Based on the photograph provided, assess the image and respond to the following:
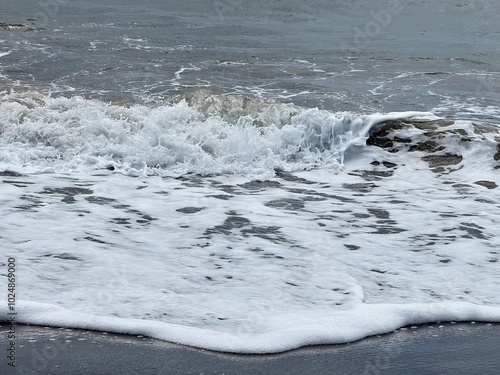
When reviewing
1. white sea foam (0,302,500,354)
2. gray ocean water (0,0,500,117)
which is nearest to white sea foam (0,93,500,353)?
white sea foam (0,302,500,354)

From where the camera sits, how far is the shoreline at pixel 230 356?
386cm

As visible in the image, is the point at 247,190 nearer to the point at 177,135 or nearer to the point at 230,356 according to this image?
the point at 177,135

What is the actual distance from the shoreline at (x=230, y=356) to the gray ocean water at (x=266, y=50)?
24.7 ft

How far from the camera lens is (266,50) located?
56.0ft

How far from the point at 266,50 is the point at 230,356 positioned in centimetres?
1361

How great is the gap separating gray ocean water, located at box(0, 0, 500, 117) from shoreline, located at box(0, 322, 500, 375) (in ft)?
24.7

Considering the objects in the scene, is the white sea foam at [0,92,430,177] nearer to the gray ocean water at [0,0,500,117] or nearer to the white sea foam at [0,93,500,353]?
the white sea foam at [0,93,500,353]

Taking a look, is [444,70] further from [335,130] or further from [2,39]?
[2,39]

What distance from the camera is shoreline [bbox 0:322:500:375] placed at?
3.86 meters

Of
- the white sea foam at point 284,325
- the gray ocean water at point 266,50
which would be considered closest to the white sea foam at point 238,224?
the white sea foam at point 284,325

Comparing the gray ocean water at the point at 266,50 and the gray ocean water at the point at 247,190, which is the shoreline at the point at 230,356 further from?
the gray ocean water at the point at 266,50

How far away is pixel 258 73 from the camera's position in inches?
565

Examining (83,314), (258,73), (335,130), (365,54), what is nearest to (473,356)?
(83,314)

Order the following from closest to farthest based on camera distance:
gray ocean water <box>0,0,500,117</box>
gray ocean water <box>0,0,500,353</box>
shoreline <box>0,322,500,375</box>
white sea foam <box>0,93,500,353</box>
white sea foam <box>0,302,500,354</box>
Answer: shoreline <box>0,322,500,375</box>
white sea foam <box>0,302,500,354</box>
white sea foam <box>0,93,500,353</box>
gray ocean water <box>0,0,500,353</box>
gray ocean water <box>0,0,500,117</box>
